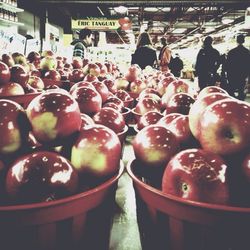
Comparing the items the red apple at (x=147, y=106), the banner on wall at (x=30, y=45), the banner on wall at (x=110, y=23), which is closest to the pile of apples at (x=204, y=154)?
the red apple at (x=147, y=106)

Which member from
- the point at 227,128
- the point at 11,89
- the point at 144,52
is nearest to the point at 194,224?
the point at 227,128

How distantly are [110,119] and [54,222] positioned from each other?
870 mm

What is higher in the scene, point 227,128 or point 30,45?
point 30,45

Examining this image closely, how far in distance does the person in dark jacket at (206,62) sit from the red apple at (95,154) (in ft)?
22.4

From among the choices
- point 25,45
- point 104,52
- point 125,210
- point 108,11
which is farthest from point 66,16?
point 125,210

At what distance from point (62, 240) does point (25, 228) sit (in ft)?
0.42

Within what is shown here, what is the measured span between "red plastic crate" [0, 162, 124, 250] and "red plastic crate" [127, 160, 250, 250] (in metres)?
0.17

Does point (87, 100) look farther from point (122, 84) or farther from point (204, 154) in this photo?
point (122, 84)

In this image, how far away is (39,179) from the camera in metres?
0.96

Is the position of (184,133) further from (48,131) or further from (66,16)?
(66,16)

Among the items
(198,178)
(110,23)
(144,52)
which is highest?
(110,23)

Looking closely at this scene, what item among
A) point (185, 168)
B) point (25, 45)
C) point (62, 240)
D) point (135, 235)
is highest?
point (25, 45)

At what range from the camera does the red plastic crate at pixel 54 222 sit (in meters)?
0.83

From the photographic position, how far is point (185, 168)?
3.25 feet
